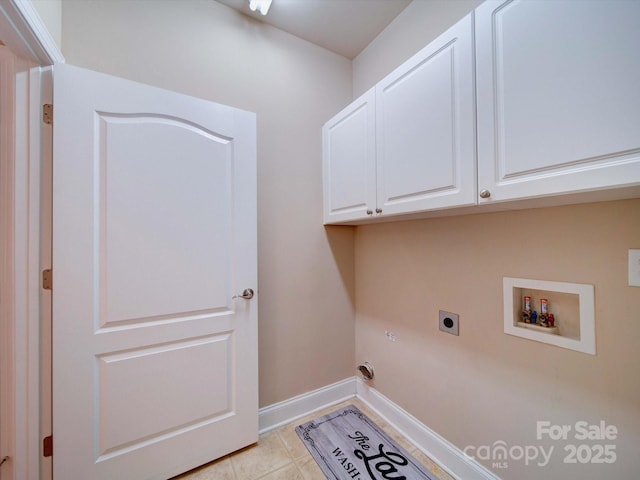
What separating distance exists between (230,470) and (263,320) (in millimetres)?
787

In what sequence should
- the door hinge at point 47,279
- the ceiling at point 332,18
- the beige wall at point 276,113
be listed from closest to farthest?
1. the door hinge at point 47,279
2. the beige wall at point 276,113
3. the ceiling at point 332,18

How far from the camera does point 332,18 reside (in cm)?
171

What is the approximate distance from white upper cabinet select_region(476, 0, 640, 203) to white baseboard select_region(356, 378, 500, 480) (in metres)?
1.33

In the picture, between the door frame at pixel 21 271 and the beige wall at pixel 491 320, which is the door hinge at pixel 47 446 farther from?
the beige wall at pixel 491 320

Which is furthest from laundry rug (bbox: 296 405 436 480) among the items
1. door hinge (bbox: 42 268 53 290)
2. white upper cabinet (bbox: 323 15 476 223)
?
door hinge (bbox: 42 268 53 290)

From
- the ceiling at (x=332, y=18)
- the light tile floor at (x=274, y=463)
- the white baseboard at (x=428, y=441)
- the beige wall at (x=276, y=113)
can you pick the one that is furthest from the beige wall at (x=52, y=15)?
the white baseboard at (x=428, y=441)

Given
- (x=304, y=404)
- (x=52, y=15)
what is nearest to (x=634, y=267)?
(x=304, y=404)

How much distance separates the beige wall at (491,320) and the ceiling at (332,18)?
10 cm

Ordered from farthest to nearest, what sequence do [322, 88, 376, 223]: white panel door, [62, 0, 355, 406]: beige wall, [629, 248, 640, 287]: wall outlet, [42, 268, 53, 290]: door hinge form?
[322, 88, 376, 223]: white panel door, [62, 0, 355, 406]: beige wall, [42, 268, 53, 290]: door hinge, [629, 248, 640, 287]: wall outlet

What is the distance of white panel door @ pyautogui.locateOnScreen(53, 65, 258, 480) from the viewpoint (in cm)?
109

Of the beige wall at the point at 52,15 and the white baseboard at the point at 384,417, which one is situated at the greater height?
the beige wall at the point at 52,15

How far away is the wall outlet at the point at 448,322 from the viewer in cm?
134

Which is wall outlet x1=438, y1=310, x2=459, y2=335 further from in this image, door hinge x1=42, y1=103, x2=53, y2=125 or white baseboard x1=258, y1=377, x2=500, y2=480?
door hinge x1=42, y1=103, x2=53, y2=125

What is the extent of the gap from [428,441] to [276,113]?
2.29 meters
